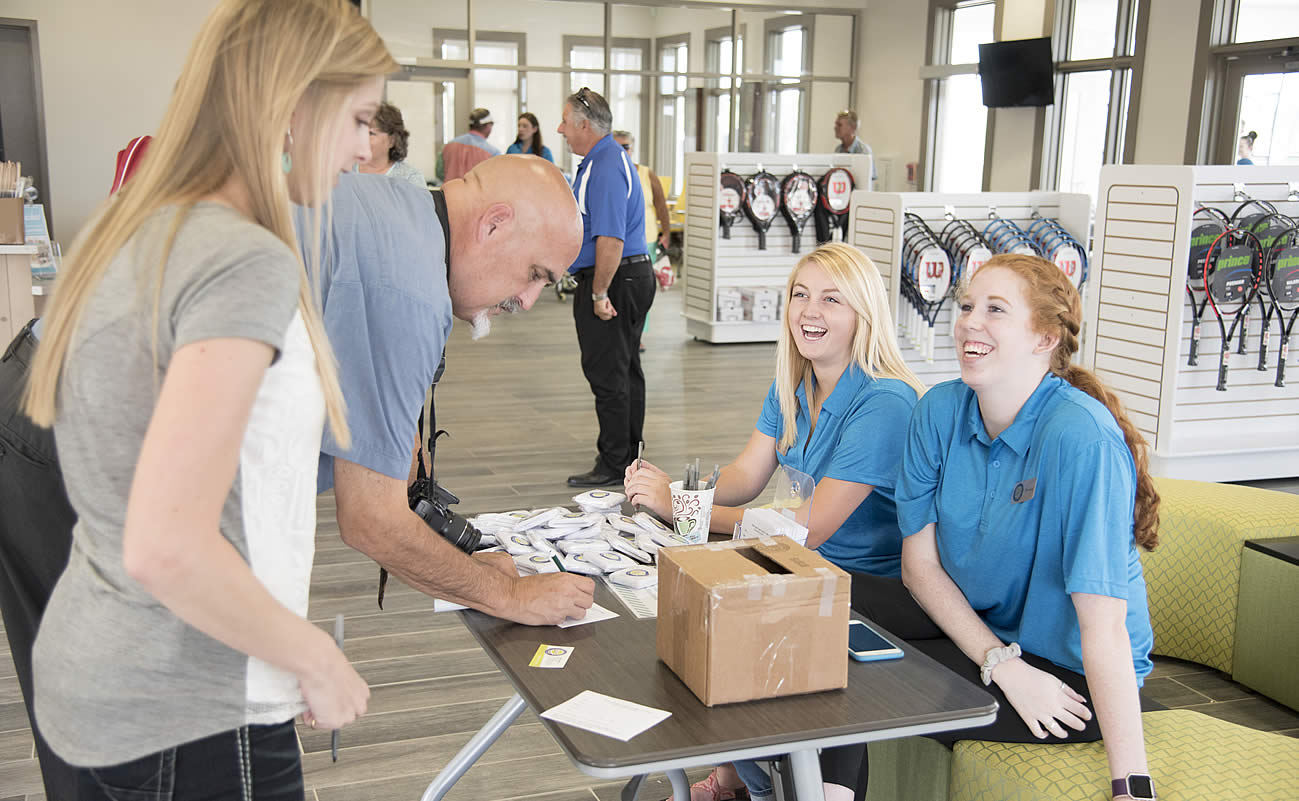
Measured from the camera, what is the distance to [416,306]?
5.44 feet

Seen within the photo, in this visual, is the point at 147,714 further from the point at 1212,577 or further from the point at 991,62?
the point at 991,62

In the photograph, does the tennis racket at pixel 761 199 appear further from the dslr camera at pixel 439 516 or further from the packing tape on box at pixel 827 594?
the packing tape on box at pixel 827 594

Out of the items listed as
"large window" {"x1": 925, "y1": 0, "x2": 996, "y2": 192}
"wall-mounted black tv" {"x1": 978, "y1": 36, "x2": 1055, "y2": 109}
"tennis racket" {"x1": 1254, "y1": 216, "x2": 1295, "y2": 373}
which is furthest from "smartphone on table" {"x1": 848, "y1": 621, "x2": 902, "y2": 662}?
"large window" {"x1": 925, "y1": 0, "x2": 996, "y2": 192}

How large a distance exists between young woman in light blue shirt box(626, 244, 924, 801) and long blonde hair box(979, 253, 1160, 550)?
1.27 feet

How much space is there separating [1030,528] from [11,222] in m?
5.55

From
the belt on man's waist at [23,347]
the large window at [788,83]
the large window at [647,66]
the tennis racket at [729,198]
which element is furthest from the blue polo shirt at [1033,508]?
the large window at [788,83]

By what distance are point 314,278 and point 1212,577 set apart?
3.02 metres

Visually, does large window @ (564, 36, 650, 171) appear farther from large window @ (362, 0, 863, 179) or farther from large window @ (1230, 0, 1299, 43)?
large window @ (1230, 0, 1299, 43)

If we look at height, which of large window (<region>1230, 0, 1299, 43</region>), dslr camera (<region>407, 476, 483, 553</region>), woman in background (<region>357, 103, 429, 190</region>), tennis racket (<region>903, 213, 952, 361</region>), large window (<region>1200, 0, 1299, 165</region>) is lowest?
dslr camera (<region>407, 476, 483, 553</region>)

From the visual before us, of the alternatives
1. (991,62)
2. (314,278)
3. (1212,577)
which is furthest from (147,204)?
(991,62)

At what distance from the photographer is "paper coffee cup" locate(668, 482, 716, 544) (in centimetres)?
218

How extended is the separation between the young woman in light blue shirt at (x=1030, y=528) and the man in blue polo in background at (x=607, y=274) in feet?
10.2

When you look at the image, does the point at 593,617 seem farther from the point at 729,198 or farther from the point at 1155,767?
the point at 729,198

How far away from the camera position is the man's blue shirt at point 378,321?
1.61 meters
